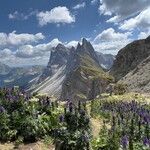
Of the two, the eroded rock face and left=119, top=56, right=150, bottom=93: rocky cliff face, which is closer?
left=119, top=56, right=150, bottom=93: rocky cliff face

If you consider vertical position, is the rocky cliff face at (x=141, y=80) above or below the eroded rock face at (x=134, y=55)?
below

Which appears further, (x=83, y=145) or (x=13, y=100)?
(x=13, y=100)

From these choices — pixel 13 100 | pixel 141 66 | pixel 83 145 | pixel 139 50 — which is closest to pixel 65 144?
pixel 83 145

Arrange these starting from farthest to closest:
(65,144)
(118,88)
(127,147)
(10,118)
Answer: (118,88) → (10,118) → (65,144) → (127,147)

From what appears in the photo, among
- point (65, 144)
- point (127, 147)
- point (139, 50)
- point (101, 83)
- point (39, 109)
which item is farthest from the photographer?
point (139, 50)

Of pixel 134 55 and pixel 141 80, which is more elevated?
pixel 134 55

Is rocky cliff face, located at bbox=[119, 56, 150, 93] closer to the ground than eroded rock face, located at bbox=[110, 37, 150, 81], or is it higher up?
closer to the ground

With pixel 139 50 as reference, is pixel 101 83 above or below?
below

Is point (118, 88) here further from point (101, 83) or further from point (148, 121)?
point (101, 83)

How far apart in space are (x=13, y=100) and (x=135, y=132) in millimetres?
6115

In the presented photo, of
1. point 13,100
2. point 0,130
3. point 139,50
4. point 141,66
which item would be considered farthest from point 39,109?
point 139,50

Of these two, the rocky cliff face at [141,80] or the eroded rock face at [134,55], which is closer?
the rocky cliff face at [141,80]

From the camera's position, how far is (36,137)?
16.8 meters

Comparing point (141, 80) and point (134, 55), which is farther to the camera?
point (134, 55)
